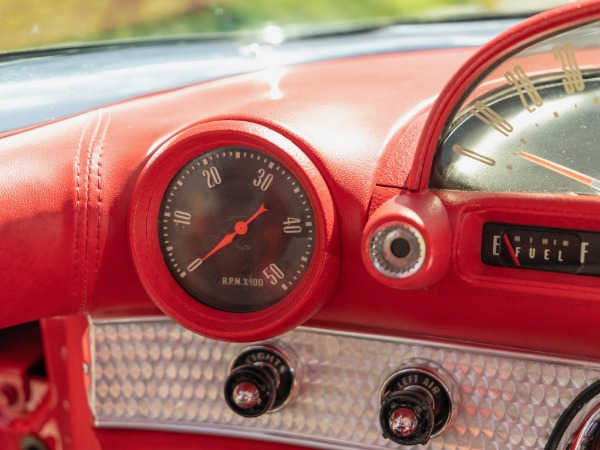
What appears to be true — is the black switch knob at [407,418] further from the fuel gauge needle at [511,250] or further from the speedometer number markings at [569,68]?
the speedometer number markings at [569,68]

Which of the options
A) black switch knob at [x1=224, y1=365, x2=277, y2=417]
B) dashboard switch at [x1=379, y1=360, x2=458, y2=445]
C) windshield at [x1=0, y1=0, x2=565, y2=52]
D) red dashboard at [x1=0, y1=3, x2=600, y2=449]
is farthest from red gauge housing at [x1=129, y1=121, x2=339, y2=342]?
windshield at [x1=0, y1=0, x2=565, y2=52]

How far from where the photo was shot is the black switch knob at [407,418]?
1.47 metres

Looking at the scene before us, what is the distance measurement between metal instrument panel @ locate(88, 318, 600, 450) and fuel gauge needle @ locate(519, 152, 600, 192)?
0.34 metres

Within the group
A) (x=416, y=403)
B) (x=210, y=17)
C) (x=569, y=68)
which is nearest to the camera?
(x=569, y=68)

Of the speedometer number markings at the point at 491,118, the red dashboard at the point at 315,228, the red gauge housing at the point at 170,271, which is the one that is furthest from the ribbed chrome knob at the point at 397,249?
the speedometer number markings at the point at 491,118

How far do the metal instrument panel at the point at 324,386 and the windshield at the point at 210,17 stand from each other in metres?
0.86

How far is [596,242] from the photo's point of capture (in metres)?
1.37

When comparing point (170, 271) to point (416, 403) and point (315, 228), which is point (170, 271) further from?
point (416, 403)

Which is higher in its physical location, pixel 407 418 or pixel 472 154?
pixel 472 154

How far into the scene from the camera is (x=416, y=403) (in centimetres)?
147

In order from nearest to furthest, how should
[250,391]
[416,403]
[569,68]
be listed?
[569,68], [416,403], [250,391]

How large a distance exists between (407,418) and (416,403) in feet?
0.10

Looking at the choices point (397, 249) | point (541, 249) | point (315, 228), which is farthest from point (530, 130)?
point (315, 228)

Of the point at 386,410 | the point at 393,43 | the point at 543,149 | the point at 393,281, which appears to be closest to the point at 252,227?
the point at 393,281
